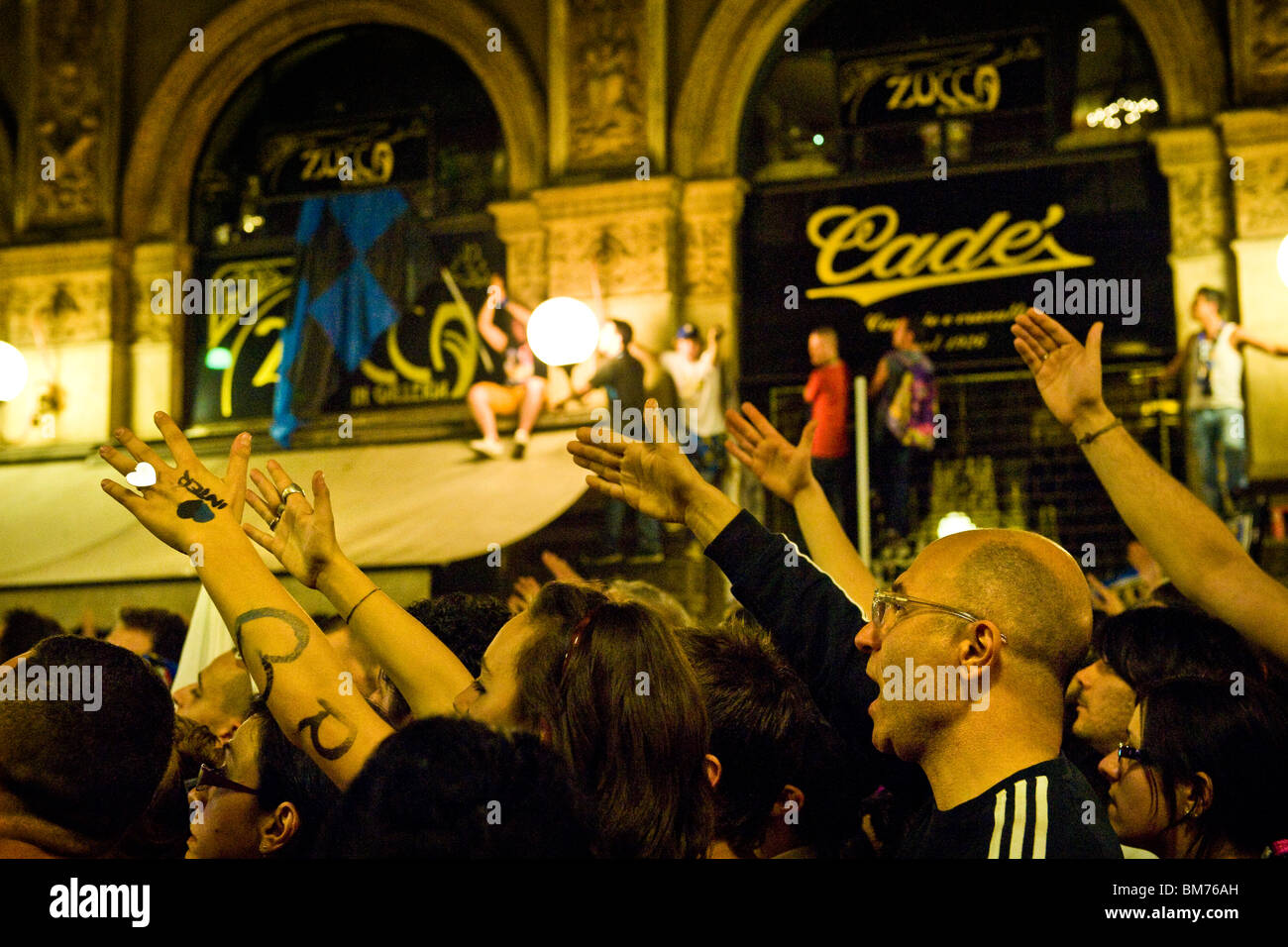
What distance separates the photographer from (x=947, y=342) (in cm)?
1116

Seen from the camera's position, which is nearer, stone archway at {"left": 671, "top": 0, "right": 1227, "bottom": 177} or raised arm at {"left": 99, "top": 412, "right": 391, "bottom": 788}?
raised arm at {"left": 99, "top": 412, "right": 391, "bottom": 788}

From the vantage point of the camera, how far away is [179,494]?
259 cm

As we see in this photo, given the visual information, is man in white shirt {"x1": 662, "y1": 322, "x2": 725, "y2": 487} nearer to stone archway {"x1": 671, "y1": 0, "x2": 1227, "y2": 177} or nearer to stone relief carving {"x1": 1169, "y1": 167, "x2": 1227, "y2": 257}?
stone archway {"x1": 671, "y1": 0, "x2": 1227, "y2": 177}

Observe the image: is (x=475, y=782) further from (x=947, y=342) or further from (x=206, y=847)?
(x=947, y=342)

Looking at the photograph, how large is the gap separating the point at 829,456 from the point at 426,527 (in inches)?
122

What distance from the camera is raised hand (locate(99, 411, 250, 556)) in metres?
2.54

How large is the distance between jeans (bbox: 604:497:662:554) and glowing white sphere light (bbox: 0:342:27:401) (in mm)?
5145

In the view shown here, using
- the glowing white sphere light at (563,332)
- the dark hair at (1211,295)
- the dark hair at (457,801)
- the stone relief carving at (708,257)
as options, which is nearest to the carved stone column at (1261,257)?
the dark hair at (1211,295)

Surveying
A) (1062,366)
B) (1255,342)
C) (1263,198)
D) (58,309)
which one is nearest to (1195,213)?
(1263,198)

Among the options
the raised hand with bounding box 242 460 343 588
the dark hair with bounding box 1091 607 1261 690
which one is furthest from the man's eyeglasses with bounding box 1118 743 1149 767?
the raised hand with bounding box 242 460 343 588

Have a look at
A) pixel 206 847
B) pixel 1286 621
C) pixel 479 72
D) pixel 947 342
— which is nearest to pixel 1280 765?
pixel 1286 621

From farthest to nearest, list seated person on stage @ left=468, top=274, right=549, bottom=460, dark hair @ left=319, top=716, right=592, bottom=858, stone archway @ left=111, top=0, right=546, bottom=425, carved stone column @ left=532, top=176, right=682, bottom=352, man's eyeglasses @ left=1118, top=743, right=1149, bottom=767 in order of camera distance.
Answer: stone archway @ left=111, top=0, right=546, bottom=425
carved stone column @ left=532, top=176, right=682, bottom=352
seated person on stage @ left=468, top=274, right=549, bottom=460
man's eyeglasses @ left=1118, top=743, right=1149, bottom=767
dark hair @ left=319, top=716, right=592, bottom=858
